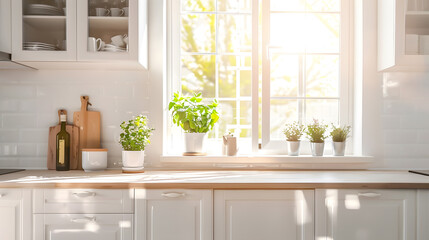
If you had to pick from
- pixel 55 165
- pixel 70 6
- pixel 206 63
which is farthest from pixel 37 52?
pixel 206 63

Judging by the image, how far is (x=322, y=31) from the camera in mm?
2961

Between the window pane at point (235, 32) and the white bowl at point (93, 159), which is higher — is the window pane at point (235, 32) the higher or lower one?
the higher one

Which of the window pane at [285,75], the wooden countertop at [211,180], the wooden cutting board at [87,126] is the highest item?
the window pane at [285,75]

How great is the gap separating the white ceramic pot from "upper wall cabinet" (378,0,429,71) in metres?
1.33

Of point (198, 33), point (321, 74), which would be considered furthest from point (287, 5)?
point (198, 33)

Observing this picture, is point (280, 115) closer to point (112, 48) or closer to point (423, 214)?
point (423, 214)

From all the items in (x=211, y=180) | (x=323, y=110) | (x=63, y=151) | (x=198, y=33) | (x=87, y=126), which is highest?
(x=198, y=33)

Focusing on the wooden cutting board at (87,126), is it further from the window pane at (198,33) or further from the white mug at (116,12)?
the window pane at (198,33)

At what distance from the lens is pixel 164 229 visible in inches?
85.0

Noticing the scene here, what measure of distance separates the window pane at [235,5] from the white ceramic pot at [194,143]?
0.97 m

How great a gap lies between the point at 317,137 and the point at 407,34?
869mm

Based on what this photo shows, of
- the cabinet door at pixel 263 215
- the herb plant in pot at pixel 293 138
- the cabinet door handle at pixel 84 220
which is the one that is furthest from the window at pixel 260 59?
the cabinet door handle at pixel 84 220

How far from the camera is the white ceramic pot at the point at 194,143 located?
275 centimetres

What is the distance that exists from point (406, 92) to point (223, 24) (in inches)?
55.3
